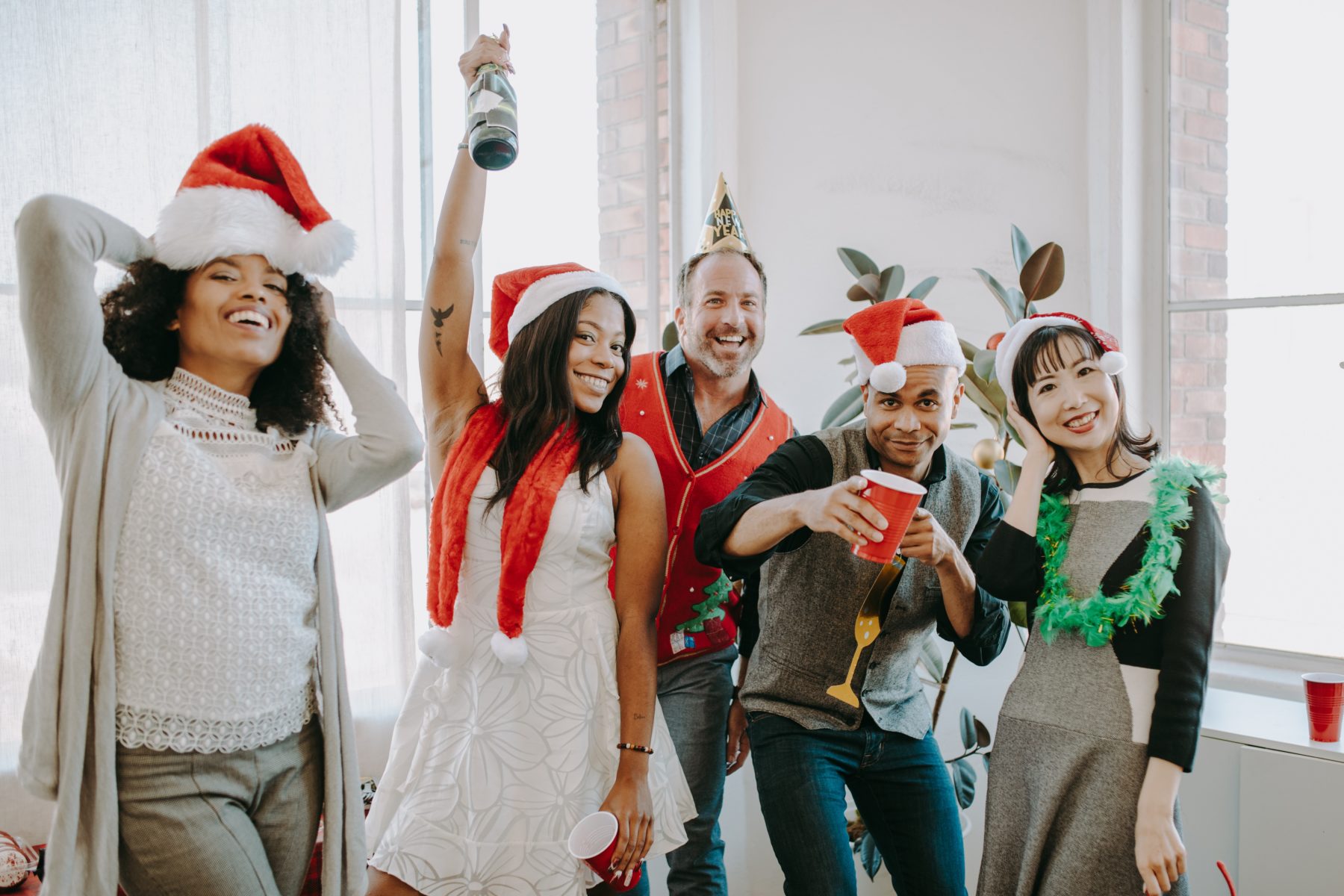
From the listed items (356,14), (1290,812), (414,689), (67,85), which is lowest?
(1290,812)

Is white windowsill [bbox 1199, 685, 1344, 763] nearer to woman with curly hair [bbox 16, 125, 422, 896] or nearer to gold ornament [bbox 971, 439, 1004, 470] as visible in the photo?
gold ornament [bbox 971, 439, 1004, 470]

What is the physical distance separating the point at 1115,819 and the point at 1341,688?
2.91 feet

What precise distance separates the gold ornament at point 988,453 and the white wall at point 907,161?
22.3 inches

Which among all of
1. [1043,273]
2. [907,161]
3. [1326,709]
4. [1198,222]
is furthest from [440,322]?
[1198,222]

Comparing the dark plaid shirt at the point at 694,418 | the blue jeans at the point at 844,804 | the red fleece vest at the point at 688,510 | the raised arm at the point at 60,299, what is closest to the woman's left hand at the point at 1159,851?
the blue jeans at the point at 844,804

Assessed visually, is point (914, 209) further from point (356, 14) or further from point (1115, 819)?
point (1115, 819)

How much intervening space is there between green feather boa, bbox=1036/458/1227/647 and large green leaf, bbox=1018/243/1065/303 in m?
0.79

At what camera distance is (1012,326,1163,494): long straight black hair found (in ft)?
5.67

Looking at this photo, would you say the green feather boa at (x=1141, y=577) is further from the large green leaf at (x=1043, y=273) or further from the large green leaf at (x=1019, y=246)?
the large green leaf at (x=1019, y=246)

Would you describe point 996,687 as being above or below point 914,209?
below

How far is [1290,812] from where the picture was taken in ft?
6.82

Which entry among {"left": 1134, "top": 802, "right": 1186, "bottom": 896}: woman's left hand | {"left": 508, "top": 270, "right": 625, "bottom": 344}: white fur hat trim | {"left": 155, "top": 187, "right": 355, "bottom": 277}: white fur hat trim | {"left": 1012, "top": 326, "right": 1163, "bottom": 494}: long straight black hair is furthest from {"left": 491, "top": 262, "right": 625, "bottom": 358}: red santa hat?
{"left": 1134, "top": 802, "right": 1186, "bottom": 896}: woman's left hand

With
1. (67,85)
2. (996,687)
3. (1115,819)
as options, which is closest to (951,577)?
(1115,819)

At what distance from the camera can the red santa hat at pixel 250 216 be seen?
4.43 feet
